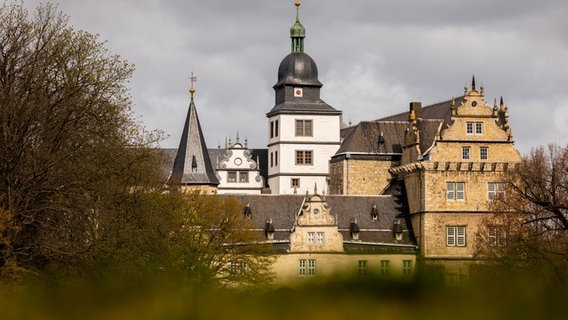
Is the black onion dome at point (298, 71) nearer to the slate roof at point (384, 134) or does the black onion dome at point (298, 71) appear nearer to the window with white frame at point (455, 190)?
the slate roof at point (384, 134)

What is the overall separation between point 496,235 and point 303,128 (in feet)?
123

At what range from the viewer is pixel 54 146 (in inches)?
1539

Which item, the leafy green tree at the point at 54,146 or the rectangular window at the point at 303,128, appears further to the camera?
the rectangular window at the point at 303,128

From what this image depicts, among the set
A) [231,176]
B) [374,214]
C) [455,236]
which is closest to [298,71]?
[231,176]

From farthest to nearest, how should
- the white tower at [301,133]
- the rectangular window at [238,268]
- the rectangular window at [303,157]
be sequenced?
1. the rectangular window at [303,157]
2. the white tower at [301,133]
3. the rectangular window at [238,268]

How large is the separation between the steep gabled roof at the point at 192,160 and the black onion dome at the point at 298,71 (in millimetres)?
17424

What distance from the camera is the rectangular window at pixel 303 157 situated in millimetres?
99000

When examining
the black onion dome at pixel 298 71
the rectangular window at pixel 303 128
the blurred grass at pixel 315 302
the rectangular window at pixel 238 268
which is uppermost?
the black onion dome at pixel 298 71

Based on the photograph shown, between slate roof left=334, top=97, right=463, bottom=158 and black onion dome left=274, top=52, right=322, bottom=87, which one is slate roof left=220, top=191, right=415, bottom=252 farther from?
black onion dome left=274, top=52, right=322, bottom=87

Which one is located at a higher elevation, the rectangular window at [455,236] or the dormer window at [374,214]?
the dormer window at [374,214]

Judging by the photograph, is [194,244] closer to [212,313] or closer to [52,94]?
[52,94]

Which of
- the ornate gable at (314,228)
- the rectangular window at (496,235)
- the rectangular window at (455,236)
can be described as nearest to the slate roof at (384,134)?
the rectangular window at (455,236)

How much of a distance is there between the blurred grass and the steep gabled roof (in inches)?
2913

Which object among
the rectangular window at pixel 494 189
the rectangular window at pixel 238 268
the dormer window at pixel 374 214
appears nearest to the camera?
the rectangular window at pixel 238 268
